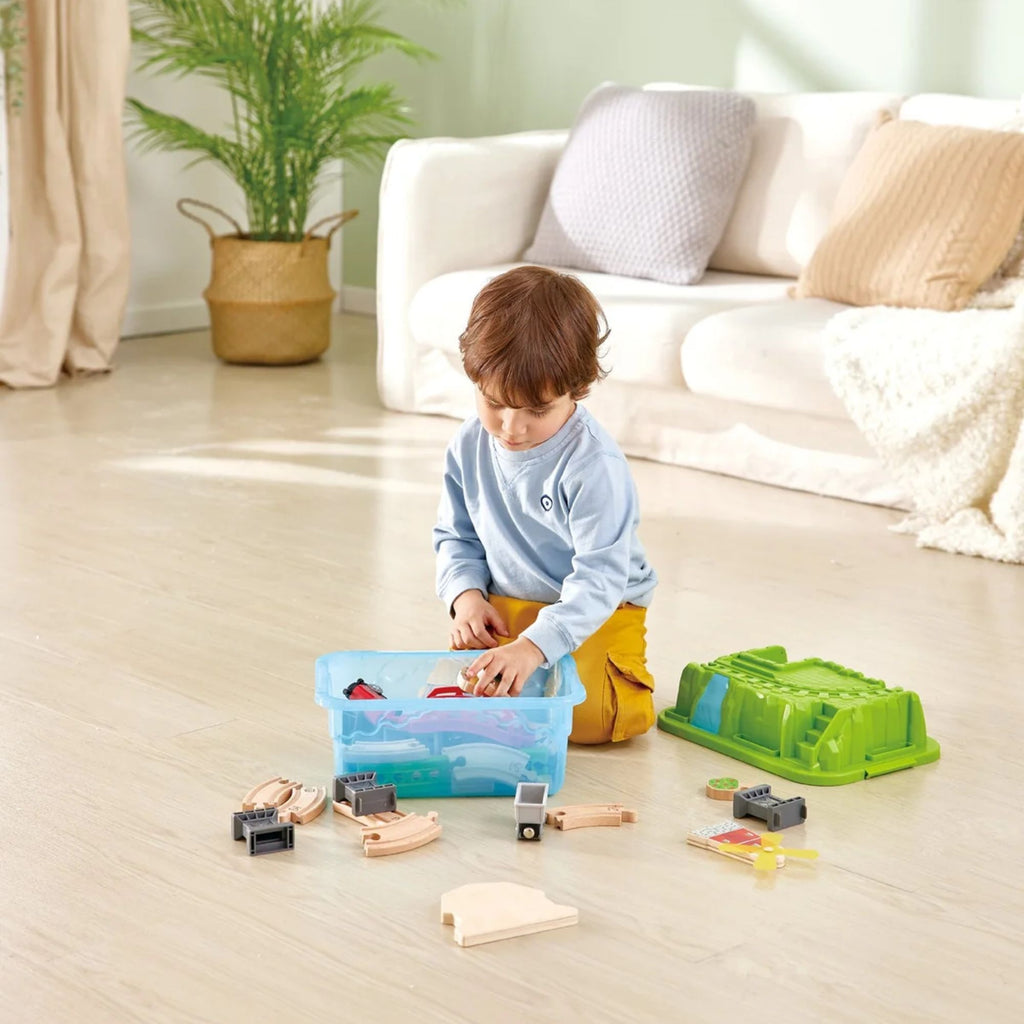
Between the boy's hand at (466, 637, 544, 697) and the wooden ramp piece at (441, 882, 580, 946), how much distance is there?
258 mm

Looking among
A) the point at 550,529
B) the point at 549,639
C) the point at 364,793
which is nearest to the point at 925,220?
the point at 550,529

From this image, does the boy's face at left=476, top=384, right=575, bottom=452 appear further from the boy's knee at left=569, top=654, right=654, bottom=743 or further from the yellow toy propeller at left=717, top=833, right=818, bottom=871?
the yellow toy propeller at left=717, top=833, right=818, bottom=871

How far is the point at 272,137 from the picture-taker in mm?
3980

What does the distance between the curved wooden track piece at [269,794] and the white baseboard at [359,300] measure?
135 inches

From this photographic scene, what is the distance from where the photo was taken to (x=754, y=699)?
5.86 feet

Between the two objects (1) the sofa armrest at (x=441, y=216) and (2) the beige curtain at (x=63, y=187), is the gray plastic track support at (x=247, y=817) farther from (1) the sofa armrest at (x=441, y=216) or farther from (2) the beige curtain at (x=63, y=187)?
(2) the beige curtain at (x=63, y=187)

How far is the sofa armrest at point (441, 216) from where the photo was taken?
3.54 m

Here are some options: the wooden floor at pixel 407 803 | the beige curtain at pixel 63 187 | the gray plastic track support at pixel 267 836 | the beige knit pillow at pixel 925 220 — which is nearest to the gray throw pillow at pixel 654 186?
the beige knit pillow at pixel 925 220

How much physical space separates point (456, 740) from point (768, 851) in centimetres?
35

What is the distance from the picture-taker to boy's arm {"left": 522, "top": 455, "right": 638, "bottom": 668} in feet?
5.57

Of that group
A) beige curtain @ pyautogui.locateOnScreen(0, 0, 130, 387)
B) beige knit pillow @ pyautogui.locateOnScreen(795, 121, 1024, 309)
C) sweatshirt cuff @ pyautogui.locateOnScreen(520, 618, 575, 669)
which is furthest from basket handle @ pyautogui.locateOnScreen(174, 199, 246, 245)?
sweatshirt cuff @ pyautogui.locateOnScreen(520, 618, 575, 669)

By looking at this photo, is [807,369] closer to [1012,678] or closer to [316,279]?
[1012,678]

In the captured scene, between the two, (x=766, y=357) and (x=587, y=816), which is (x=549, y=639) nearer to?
(x=587, y=816)

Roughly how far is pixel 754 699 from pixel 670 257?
70.6 inches
